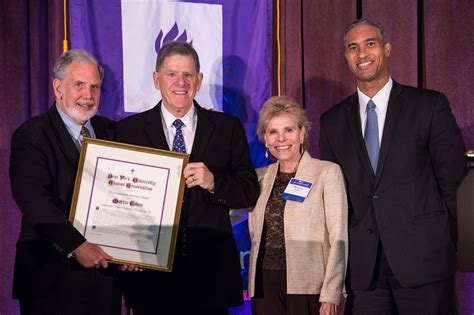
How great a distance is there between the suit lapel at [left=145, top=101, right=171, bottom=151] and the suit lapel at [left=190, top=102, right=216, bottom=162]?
0.13 metres

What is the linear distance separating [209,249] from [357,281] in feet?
2.54

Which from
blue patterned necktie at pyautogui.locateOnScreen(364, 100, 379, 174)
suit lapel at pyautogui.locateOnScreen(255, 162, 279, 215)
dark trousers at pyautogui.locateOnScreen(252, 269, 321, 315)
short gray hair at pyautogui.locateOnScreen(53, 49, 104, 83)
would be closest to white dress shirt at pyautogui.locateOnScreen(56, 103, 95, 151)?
short gray hair at pyautogui.locateOnScreen(53, 49, 104, 83)

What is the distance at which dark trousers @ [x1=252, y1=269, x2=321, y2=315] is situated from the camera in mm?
3004

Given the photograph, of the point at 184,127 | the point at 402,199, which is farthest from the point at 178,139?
the point at 402,199

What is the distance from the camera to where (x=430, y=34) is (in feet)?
13.5

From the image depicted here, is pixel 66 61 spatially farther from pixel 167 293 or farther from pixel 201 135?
pixel 167 293

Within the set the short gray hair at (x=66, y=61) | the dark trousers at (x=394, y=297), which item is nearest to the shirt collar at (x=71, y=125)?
the short gray hair at (x=66, y=61)

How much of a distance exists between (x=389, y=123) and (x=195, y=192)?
1.02 metres

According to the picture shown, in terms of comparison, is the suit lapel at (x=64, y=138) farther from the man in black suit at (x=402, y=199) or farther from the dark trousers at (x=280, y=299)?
the man in black suit at (x=402, y=199)

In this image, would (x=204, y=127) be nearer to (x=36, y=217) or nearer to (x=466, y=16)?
(x=36, y=217)

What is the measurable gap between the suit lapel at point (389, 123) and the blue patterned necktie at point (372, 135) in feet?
0.14

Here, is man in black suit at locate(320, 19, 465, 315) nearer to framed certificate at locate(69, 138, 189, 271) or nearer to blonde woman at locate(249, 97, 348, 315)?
blonde woman at locate(249, 97, 348, 315)

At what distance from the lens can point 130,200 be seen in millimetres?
2771

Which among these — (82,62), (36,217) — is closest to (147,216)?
(36,217)
